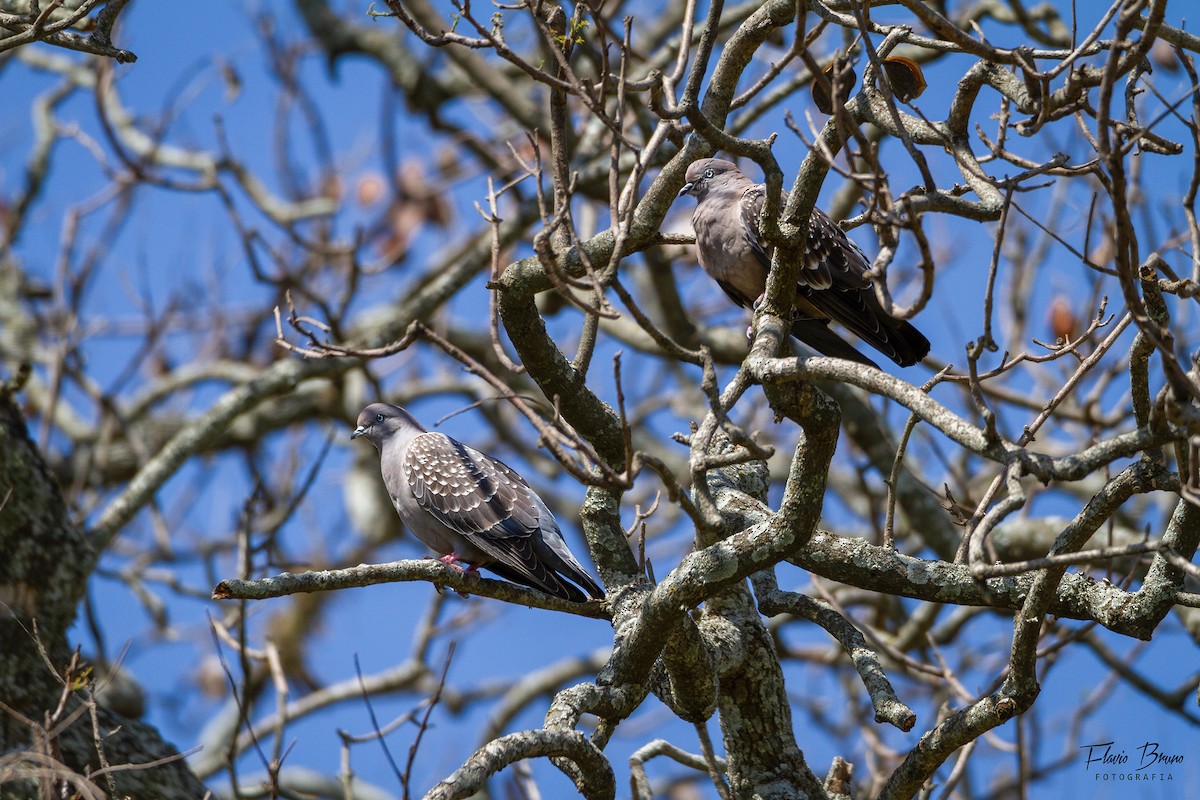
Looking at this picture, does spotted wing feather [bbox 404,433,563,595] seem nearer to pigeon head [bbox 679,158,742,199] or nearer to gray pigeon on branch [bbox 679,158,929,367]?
gray pigeon on branch [bbox 679,158,929,367]

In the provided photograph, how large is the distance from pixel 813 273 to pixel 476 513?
1683mm

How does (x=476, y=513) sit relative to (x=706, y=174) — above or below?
below

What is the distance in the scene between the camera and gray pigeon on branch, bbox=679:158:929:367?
4.49 m

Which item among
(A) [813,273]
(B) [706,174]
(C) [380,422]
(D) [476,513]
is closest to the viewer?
(A) [813,273]

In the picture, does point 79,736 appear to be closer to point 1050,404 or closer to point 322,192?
point 1050,404

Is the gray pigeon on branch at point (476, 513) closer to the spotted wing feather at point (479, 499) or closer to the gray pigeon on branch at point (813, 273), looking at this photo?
the spotted wing feather at point (479, 499)

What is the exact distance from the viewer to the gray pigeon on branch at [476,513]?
15.2ft

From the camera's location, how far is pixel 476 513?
4.91 meters

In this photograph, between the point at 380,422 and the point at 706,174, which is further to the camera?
the point at 380,422

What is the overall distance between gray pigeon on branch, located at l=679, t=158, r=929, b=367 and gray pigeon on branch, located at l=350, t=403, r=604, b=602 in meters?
1.26

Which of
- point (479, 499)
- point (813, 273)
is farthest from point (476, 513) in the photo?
point (813, 273)

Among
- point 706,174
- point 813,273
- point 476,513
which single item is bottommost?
point 476,513

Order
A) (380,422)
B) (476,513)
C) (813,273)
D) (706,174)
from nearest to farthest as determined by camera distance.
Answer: (813,273), (476,513), (706,174), (380,422)

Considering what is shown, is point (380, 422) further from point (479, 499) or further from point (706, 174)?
point (706, 174)
